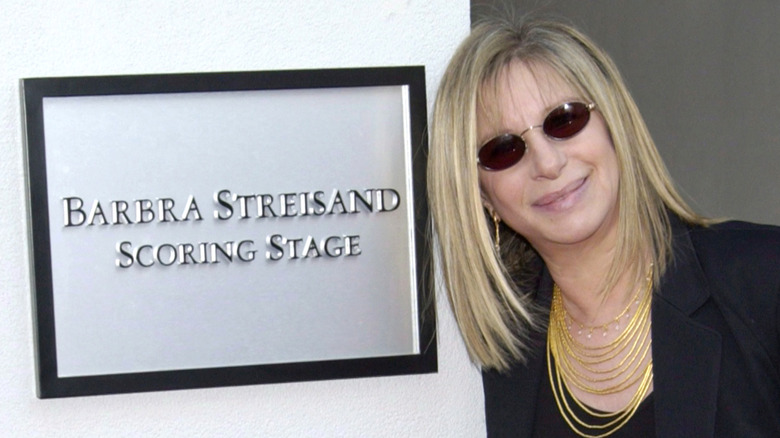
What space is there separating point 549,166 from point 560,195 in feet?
0.17

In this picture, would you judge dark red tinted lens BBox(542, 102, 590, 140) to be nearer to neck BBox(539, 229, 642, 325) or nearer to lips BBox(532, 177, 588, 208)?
lips BBox(532, 177, 588, 208)

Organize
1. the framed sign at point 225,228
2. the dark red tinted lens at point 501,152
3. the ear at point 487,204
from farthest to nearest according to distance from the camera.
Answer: the ear at point 487,204
the dark red tinted lens at point 501,152
the framed sign at point 225,228

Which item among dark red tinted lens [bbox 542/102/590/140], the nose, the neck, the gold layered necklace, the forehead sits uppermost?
the forehead

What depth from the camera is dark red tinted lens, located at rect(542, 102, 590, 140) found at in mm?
1447

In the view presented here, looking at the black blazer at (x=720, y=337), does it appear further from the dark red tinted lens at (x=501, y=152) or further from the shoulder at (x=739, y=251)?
the dark red tinted lens at (x=501, y=152)

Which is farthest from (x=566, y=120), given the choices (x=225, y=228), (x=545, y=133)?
(x=225, y=228)

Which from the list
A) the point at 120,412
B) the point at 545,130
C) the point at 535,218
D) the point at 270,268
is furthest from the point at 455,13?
the point at 120,412

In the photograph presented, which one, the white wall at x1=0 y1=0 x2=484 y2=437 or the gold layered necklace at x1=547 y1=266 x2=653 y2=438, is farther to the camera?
the gold layered necklace at x1=547 y1=266 x2=653 y2=438

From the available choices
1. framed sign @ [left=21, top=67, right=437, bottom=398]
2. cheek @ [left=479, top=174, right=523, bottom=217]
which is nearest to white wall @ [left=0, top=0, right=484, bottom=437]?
framed sign @ [left=21, top=67, right=437, bottom=398]

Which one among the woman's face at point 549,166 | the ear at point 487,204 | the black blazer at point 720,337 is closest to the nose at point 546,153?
the woman's face at point 549,166

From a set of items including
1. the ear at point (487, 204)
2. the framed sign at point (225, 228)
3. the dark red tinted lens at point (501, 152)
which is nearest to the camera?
the framed sign at point (225, 228)

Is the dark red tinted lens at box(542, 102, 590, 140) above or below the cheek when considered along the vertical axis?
above

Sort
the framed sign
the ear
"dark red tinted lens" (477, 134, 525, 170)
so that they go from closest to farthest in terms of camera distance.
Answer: the framed sign → "dark red tinted lens" (477, 134, 525, 170) → the ear

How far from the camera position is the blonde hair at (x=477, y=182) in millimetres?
1474
